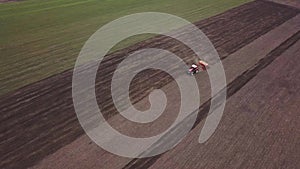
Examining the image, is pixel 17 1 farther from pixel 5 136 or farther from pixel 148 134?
pixel 148 134

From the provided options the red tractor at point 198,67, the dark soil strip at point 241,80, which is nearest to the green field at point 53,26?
the red tractor at point 198,67

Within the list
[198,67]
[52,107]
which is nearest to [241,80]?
[198,67]

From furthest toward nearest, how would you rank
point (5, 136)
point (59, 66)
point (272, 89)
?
point (59, 66) → point (272, 89) → point (5, 136)

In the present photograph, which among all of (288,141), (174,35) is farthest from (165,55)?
(288,141)

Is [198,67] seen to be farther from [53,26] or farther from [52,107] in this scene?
[53,26]

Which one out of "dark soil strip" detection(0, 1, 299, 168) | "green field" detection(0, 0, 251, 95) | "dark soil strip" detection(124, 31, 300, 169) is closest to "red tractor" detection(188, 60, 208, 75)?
"dark soil strip" detection(0, 1, 299, 168)

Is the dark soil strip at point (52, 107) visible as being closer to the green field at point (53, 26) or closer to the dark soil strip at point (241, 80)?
the green field at point (53, 26)

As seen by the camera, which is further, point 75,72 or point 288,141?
point 75,72
